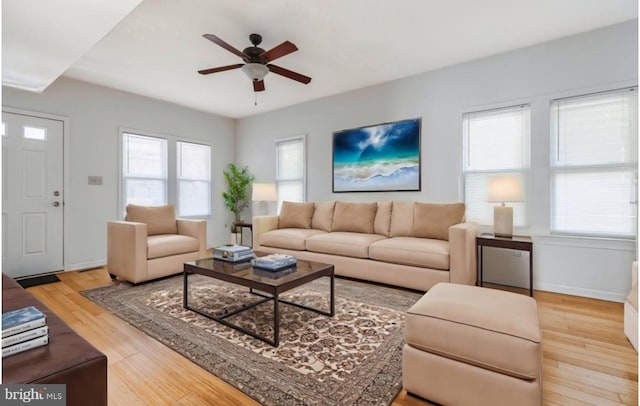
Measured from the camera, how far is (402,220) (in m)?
3.77

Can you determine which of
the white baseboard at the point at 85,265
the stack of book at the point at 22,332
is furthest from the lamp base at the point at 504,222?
the white baseboard at the point at 85,265

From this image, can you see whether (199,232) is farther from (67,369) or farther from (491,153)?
(491,153)

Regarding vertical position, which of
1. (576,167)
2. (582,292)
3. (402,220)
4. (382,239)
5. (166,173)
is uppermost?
(166,173)

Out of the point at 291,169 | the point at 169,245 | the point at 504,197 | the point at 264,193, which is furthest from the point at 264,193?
the point at 504,197

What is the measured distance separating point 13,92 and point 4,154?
73 cm

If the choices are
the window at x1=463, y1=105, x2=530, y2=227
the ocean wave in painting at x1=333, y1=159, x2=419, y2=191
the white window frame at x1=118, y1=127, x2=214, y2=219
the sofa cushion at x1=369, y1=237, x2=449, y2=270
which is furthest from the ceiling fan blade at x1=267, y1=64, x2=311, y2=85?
the white window frame at x1=118, y1=127, x2=214, y2=219

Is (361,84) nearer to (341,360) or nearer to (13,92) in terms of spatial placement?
(341,360)

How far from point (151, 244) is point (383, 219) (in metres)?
2.66

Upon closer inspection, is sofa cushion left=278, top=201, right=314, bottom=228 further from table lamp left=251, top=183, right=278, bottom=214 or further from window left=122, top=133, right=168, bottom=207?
window left=122, top=133, right=168, bottom=207

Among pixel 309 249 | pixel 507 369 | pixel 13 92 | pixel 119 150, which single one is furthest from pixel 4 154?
pixel 507 369

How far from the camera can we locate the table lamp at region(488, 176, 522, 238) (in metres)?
3.03

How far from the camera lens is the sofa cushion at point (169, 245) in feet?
11.3

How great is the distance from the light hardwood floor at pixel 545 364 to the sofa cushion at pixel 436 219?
1.08 m

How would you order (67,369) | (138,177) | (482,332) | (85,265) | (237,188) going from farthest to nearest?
(237,188) → (138,177) → (85,265) → (482,332) → (67,369)
